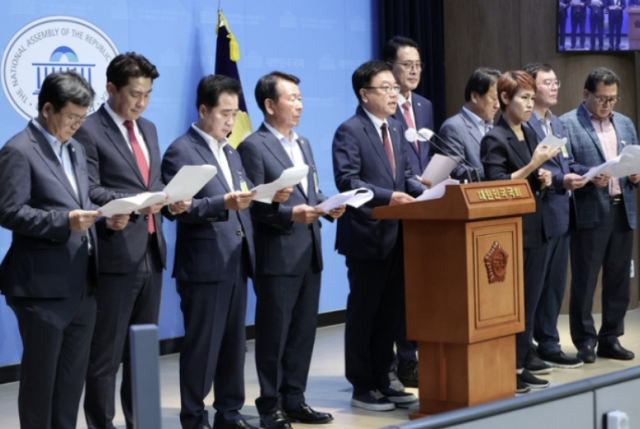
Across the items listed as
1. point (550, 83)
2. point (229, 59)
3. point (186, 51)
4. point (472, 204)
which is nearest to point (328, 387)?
point (472, 204)

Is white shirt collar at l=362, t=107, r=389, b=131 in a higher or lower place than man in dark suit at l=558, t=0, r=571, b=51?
lower

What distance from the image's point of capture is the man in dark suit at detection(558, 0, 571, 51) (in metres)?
7.24

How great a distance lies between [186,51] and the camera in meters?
6.38

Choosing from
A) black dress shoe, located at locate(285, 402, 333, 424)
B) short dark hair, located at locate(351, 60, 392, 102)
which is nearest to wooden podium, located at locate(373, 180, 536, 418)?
black dress shoe, located at locate(285, 402, 333, 424)

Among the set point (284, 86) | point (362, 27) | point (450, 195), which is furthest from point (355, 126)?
point (362, 27)

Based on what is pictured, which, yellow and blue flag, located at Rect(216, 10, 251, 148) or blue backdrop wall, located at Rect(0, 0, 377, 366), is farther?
yellow and blue flag, located at Rect(216, 10, 251, 148)

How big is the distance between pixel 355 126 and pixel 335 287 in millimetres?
3014

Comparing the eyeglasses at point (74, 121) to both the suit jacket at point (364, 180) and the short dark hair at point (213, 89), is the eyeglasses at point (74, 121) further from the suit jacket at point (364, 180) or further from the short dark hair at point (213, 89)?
the suit jacket at point (364, 180)

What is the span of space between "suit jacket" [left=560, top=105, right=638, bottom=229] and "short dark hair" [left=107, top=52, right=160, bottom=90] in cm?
289

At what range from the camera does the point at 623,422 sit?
2.09 meters

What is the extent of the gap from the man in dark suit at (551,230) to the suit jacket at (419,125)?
0.60 meters

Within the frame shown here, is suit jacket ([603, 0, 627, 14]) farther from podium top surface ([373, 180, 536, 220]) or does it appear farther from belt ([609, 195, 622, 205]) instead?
podium top surface ([373, 180, 536, 220])

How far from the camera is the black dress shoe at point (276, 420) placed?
4160 millimetres

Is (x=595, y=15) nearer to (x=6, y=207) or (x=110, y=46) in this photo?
(x=110, y=46)
